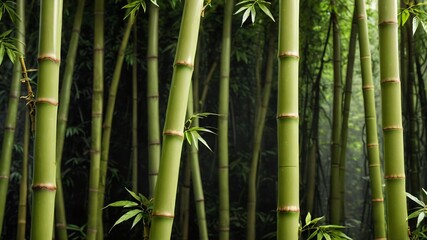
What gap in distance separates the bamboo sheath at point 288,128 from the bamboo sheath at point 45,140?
52cm

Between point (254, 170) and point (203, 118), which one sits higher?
point (203, 118)

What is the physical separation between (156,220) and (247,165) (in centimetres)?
267

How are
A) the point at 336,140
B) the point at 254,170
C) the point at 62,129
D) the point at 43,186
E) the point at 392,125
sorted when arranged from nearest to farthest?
the point at 43,186 → the point at 392,125 → the point at 62,129 → the point at 336,140 → the point at 254,170

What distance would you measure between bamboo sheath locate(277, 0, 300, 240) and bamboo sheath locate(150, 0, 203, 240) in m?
0.23

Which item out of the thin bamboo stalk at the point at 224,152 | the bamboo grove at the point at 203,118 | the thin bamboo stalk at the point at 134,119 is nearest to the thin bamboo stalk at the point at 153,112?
the bamboo grove at the point at 203,118

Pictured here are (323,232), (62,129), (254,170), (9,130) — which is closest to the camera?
(323,232)

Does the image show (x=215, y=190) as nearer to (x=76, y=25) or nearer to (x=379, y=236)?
(x=76, y=25)

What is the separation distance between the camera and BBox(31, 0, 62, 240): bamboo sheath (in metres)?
1.24

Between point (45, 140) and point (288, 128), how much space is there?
56cm

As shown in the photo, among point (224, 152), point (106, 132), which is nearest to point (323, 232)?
point (224, 152)

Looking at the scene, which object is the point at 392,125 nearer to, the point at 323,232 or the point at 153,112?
the point at 323,232

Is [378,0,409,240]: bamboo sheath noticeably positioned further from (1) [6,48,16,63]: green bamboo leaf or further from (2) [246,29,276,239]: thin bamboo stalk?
(2) [246,29,276,239]: thin bamboo stalk

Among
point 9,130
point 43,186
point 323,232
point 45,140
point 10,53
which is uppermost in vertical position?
point 10,53

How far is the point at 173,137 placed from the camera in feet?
4.09
